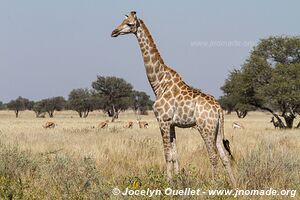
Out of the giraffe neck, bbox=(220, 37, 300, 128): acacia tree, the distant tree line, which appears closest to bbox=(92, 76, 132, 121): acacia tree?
the distant tree line

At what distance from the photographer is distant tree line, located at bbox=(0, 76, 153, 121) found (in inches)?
3248

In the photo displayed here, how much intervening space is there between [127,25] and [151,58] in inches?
33.0

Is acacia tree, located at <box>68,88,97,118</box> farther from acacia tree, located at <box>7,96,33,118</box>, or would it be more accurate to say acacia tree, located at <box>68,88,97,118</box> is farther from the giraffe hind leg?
the giraffe hind leg

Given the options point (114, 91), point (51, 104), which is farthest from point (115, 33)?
point (51, 104)

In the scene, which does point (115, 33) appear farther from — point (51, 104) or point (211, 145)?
point (51, 104)

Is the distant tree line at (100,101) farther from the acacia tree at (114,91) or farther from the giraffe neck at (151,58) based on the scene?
the giraffe neck at (151,58)

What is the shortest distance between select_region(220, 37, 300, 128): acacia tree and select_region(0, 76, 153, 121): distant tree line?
3433 centimetres

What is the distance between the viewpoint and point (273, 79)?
35.0m

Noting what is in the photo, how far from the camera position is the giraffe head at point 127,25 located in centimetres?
859

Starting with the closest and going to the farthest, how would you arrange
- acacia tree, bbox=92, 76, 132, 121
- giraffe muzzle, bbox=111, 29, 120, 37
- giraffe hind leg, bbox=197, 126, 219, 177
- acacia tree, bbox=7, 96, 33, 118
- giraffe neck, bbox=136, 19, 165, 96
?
giraffe hind leg, bbox=197, 126, 219, 177
giraffe muzzle, bbox=111, 29, 120, 37
giraffe neck, bbox=136, 19, 165, 96
acacia tree, bbox=92, 76, 132, 121
acacia tree, bbox=7, 96, 33, 118

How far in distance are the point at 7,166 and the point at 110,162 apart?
258 centimetres

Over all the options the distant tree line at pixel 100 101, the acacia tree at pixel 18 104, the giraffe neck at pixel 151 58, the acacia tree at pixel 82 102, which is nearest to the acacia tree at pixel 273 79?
the giraffe neck at pixel 151 58

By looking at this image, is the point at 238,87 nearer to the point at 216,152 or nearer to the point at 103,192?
the point at 216,152

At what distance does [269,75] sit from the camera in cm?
3569
